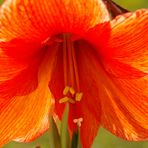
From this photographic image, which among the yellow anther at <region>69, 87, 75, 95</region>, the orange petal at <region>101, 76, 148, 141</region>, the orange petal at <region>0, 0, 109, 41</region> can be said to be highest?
the orange petal at <region>0, 0, 109, 41</region>

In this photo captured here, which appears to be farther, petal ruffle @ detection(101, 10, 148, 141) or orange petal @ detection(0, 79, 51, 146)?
orange petal @ detection(0, 79, 51, 146)

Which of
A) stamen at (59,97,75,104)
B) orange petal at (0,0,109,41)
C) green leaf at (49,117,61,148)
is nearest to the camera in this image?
orange petal at (0,0,109,41)

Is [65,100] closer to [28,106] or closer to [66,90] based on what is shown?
[66,90]

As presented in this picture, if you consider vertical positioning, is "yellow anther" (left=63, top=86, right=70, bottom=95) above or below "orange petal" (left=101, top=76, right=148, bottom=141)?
above

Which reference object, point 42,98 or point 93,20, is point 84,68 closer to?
point 42,98

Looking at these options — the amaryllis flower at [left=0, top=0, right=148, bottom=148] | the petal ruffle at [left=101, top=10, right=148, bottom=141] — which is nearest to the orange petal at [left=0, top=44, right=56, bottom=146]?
the amaryllis flower at [left=0, top=0, right=148, bottom=148]

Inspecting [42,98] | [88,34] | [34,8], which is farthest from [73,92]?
[34,8]

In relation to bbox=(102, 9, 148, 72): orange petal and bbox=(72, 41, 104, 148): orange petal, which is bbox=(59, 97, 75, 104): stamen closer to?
bbox=(72, 41, 104, 148): orange petal

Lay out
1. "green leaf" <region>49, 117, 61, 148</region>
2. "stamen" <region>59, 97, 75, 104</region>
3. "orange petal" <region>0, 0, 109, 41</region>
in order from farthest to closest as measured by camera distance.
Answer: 1. "stamen" <region>59, 97, 75, 104</region>
2. "green leaf" <region>49, 117, 61, 148</region>
3. "orange petal" <region>0, 0, 109, 41</region>
